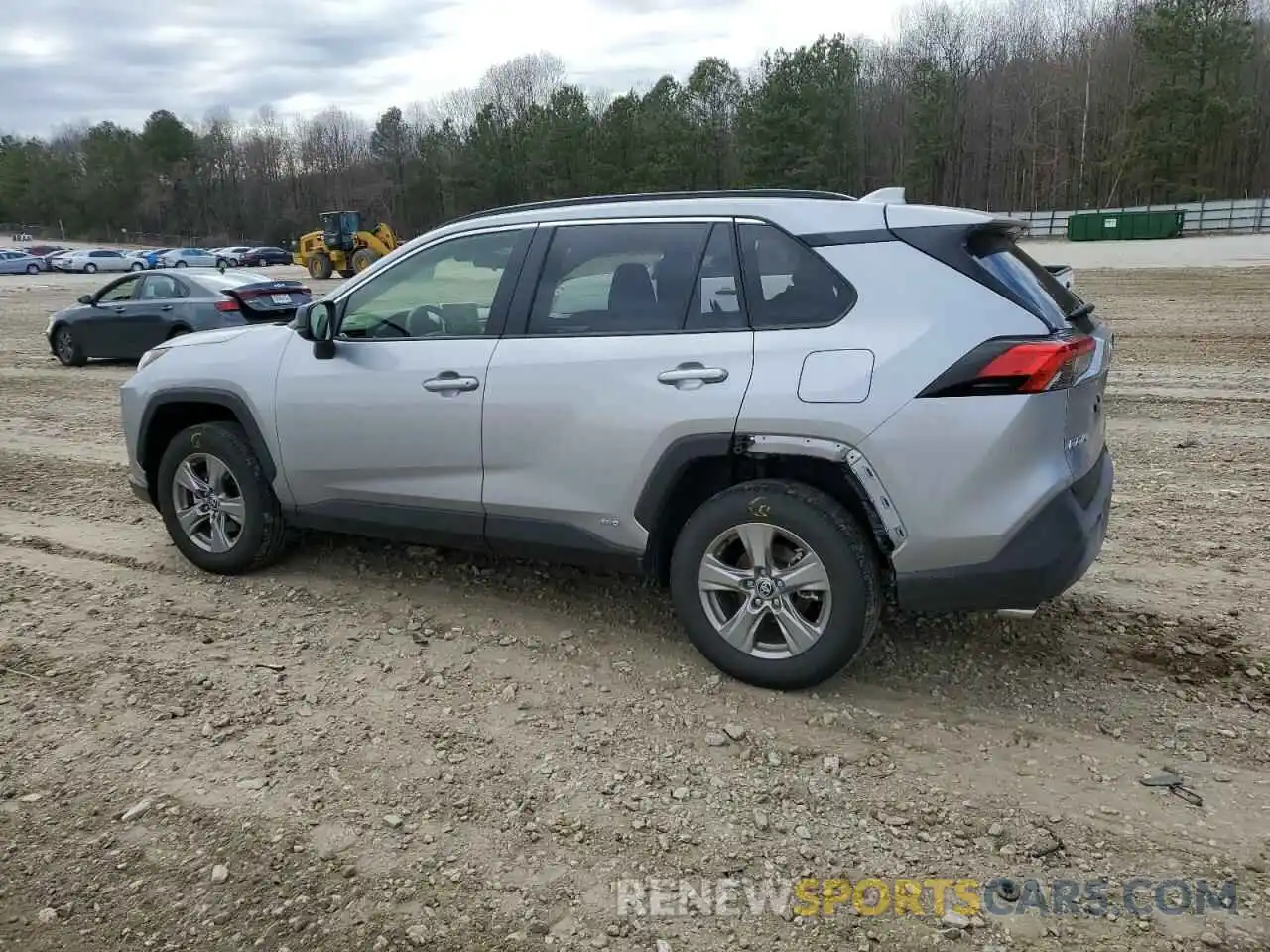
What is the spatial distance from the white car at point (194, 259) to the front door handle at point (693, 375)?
5775 centimetres

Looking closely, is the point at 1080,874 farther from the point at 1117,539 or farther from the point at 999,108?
the point at 999,108

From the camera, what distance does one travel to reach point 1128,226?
48.6m

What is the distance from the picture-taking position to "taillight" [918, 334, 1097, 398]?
10.4ft

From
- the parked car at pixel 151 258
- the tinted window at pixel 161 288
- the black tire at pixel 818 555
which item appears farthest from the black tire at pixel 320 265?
the black tire at pixel 818 555

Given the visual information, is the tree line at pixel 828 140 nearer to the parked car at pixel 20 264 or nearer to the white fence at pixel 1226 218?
the white fence at pixel 1226 218

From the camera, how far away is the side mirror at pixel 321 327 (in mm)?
4453

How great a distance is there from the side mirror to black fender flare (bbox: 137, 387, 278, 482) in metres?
0.55

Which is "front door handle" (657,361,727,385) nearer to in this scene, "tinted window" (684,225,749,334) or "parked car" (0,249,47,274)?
"tinted window" (684,225,749,334)

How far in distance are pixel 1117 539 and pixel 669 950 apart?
3.85m

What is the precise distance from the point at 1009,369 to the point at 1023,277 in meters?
0.51

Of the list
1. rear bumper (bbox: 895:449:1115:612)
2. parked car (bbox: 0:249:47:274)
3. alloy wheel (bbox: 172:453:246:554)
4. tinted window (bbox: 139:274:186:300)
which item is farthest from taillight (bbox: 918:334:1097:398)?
parked car (bbox: 0:249:47:274)

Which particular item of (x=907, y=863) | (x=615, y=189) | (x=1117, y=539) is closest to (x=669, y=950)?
(x=907, y=863)

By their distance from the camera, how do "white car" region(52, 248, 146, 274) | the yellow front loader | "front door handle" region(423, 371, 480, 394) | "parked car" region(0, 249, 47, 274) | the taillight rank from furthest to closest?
1. "white car" region(52, 248, 146, 274)
2. "parked car" region(0, 249, 47, 274)
3. the yellow front loader
4. "front door handle" region(423, 371, 480, 394)
5. the taillight

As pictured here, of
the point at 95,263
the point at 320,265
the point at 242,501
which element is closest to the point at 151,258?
the point at 95,263
